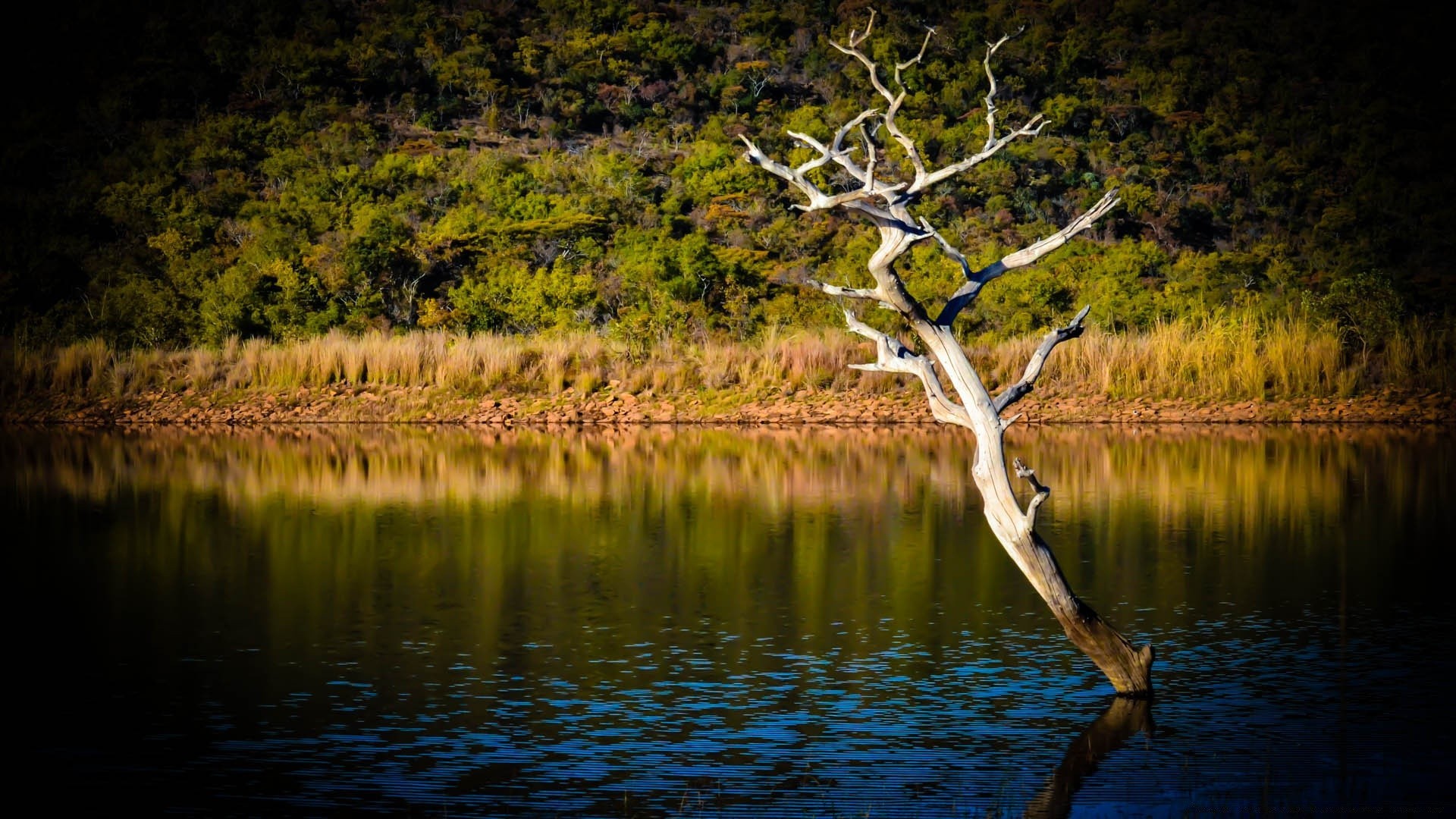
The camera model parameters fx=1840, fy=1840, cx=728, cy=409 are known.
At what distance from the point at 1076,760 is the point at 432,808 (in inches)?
137

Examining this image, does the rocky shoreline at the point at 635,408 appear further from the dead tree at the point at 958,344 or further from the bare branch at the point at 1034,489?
the bare branch at the point at 1034,489

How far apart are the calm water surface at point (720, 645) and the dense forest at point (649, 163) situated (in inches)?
798

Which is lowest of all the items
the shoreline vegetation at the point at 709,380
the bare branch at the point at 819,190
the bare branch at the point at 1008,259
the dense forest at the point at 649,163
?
the shoreline vegetation at the point at 709,380

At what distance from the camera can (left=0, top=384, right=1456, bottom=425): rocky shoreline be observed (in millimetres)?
34344

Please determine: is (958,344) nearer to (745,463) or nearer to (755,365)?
(745,463)

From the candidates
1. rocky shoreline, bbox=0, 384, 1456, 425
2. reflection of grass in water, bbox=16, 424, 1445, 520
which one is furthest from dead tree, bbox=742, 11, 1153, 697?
rocky shoreline, bbox=0, 384, 1456, 425

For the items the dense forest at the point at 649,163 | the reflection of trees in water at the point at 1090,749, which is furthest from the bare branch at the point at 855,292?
the dense forest at the point at 649,163

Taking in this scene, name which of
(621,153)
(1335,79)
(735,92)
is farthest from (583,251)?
(1335,79)

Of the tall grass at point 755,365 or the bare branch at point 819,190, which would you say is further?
the tall grass at point 755,365

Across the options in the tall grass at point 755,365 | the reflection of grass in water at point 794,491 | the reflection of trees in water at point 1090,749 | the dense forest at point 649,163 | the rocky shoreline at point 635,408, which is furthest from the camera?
the dense forest at point 649,163

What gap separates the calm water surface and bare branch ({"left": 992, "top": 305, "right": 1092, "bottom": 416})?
191cm

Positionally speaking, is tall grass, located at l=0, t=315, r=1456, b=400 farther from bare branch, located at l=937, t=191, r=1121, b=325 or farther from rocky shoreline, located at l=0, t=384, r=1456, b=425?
bare branch, located at l=937, t=191, r=1121, b=325

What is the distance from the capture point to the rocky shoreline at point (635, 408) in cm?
3434

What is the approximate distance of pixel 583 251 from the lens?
178 ft
